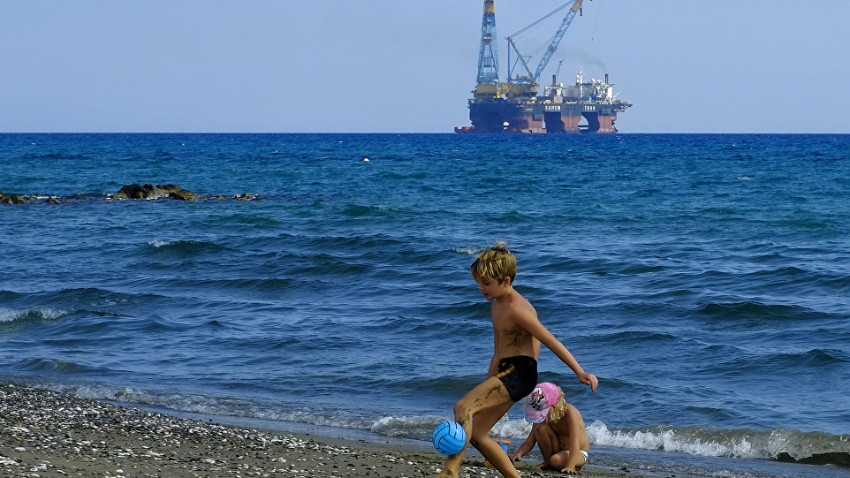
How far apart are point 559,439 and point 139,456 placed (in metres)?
3.04

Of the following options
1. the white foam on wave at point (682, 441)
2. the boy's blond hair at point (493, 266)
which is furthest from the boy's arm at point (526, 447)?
the boy's blond hair at point (493, 266)

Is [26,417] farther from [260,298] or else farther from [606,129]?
[606,129]

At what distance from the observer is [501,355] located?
6.00 m

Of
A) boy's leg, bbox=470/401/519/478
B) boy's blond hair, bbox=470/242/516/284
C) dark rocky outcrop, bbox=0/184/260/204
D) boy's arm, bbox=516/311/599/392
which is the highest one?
boy's blond hair, bbox=470/242/516/284

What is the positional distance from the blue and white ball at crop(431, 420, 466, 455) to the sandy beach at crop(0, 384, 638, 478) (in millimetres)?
1342

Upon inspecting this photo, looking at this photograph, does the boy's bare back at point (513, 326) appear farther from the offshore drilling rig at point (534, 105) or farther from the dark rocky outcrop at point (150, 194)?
the offshore drilling rig at point (534, 105)

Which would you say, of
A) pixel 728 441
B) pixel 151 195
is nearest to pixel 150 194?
pixel 151 195

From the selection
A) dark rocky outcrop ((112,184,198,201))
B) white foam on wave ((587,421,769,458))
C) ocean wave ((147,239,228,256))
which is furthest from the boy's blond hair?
dark rocky outcrop ((112,184,198,201))

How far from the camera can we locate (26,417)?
8.46 metres

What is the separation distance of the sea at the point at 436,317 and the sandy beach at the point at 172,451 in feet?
3.41

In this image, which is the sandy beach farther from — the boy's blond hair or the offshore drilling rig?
the offshore drilling rig

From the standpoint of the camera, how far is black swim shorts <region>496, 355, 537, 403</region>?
5.95 meters

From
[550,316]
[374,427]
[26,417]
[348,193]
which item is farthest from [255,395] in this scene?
[348,193]

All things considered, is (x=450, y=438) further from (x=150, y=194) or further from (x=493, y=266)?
(x=150, y=194)
